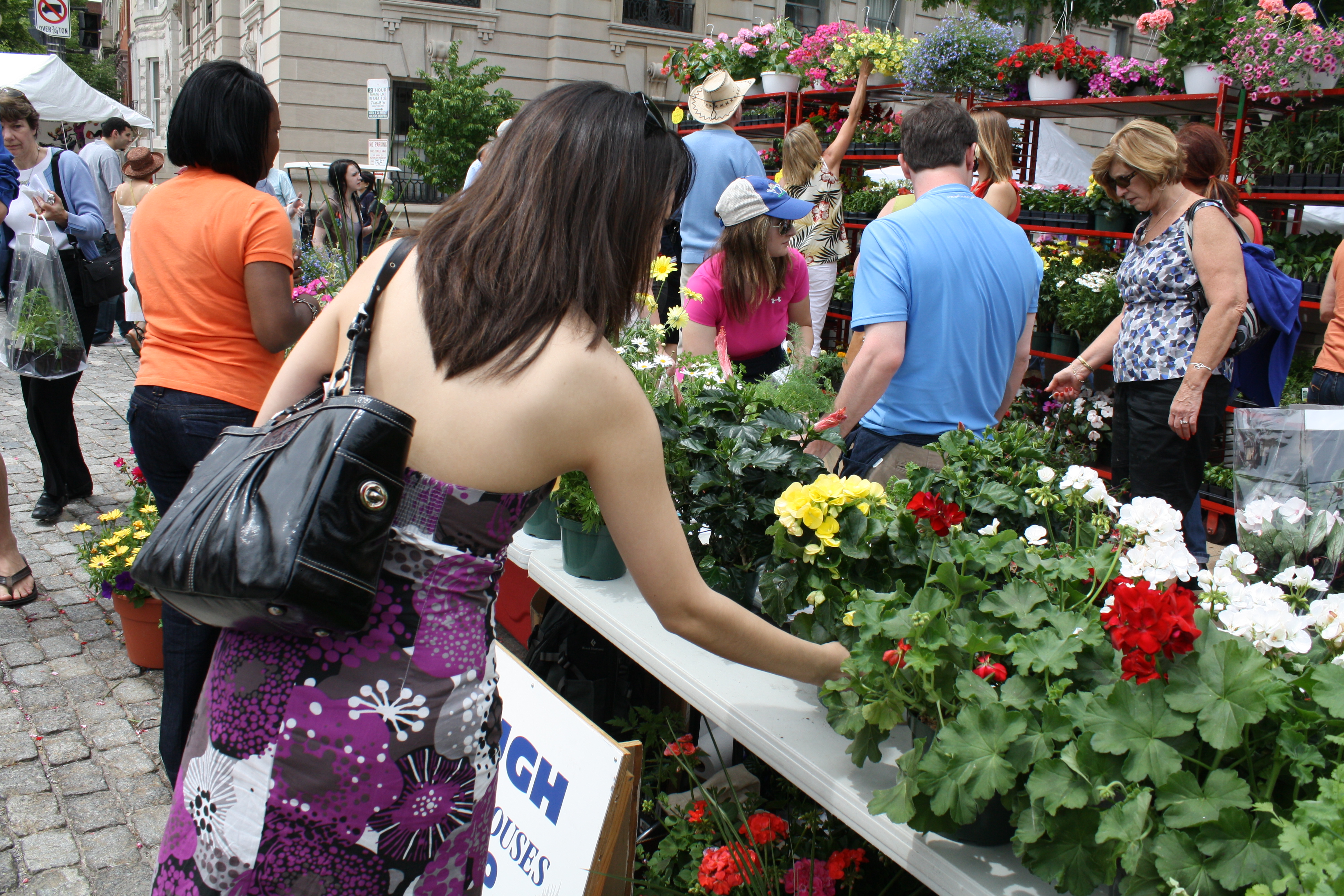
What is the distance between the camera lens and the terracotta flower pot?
3584 mm

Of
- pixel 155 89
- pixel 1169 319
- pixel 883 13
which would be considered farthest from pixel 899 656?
pixel 155 89

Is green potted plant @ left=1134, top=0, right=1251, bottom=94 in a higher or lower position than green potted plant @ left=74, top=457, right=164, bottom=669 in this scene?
higher

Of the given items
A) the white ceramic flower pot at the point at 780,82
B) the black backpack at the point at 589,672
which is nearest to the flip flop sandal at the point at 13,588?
the black backpack at the point at 589,672

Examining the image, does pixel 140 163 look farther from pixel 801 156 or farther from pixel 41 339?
pixel 801 156

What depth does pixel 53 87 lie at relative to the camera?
1532 cm

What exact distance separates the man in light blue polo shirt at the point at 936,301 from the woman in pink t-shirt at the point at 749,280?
0.67 metres

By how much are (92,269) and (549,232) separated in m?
4.80

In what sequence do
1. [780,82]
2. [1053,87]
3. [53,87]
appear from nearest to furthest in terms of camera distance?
1. [1053,87]
2. [780,82]
3. [53,87]

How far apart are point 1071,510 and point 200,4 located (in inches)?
1145

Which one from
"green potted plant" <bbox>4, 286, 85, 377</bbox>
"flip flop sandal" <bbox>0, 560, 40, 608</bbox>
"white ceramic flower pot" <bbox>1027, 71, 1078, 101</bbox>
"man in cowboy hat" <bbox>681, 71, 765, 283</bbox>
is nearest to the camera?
"flip flop sandal" <bbox>0, 560, 40, 608</bbox>

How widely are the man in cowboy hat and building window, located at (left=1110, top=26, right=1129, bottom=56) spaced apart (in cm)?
2366

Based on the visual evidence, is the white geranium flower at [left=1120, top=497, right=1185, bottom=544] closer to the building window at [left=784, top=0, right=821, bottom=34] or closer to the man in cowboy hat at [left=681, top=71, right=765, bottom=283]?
the man in cowboy hat at [left=681, top=71, right=765, bottom=283]

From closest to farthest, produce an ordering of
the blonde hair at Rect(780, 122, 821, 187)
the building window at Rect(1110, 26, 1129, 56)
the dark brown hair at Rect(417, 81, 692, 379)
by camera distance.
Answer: the dark brown hair at Rect(417, 81, 692, 379)
the blonde hair at Rect(780, 122, 821, 187)
the building window at Rect(1110, 26, 1129, 56)

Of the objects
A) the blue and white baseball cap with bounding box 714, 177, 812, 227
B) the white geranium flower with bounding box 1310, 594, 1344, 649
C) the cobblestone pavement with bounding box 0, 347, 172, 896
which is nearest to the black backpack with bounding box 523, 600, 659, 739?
the cobblestone pavement with bounding box 0, 347, 172, 896
